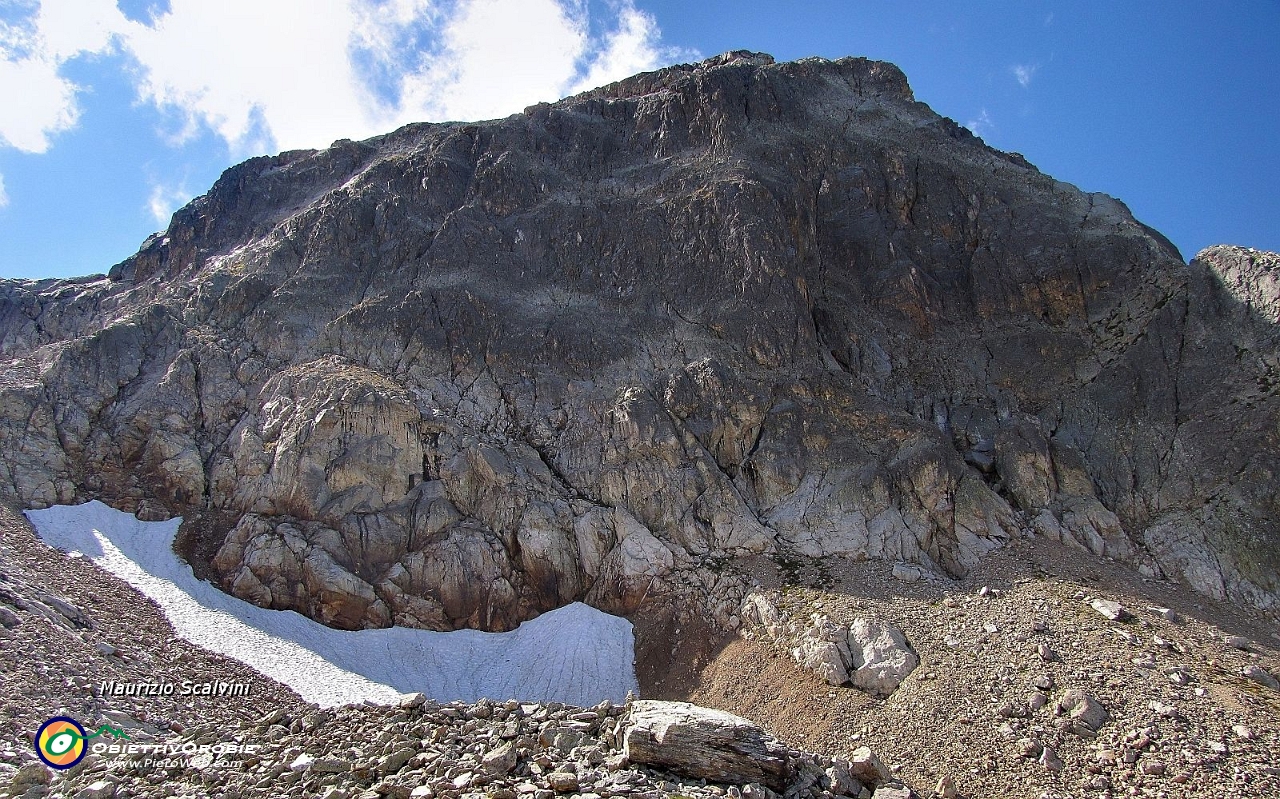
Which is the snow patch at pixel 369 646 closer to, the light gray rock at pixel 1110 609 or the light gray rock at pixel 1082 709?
the light gray rock at pixel 1082 709

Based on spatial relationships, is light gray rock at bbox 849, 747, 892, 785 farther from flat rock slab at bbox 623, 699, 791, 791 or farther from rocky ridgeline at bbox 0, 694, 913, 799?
flat rock slab at bbox 623, 699, 791, 791

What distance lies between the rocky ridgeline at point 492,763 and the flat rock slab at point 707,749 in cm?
2

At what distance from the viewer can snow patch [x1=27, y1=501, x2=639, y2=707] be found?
27000 mm

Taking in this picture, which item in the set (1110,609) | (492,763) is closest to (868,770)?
(492,763)

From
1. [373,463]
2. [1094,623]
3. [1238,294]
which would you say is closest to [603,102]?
[373,463]

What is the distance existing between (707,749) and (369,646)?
18.1 m

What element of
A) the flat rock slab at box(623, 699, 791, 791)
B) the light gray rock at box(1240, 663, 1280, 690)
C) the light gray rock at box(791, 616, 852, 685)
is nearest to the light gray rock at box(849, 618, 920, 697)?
the light gray rock at box(791, 616, 852, 685)

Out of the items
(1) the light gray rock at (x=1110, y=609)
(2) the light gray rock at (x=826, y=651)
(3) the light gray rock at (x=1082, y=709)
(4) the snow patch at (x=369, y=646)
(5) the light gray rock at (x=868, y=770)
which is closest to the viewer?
(5) the light gray rock at (x=868, y=770)

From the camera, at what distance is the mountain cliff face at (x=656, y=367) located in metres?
31.8

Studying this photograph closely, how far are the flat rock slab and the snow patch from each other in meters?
11.2

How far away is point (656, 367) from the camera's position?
3931cm

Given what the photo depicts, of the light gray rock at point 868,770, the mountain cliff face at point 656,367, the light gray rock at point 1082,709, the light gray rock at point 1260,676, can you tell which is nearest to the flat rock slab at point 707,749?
the light gray rock at point 868,770

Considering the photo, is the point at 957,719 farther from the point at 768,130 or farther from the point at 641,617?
the point at 768,130

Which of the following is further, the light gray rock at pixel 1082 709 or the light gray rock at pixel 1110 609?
the light gray rock at pixel 1110 609
